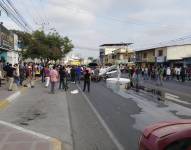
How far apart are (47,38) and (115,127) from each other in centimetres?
6493

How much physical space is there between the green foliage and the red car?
59921mm

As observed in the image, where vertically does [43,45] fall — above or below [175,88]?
above

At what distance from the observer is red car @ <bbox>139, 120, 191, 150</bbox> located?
17.5 feet

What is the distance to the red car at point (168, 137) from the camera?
532 centimetres

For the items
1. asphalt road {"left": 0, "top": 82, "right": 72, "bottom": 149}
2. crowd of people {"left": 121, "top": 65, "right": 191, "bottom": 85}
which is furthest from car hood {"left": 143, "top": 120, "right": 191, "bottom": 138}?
crowd of people {"left": 121, "top": 65, "right": 191, "bottom": 85}

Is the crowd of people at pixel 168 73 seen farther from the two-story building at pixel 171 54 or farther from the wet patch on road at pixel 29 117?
the wet patch on road at pixel 29 117

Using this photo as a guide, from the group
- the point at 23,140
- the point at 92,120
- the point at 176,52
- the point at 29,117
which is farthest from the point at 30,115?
the point at 176,52

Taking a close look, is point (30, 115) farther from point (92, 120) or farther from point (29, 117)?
point (92, 120)

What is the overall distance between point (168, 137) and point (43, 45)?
223 ft

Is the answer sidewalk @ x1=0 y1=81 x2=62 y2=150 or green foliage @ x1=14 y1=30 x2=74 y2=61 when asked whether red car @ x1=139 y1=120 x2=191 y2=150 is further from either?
green foliage @ x1=14 y1=30 x2=74 y2=61

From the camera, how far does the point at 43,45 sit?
238 ft

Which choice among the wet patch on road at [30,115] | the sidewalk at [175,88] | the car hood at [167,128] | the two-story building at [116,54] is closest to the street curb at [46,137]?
the wet patch on road at [30,115]

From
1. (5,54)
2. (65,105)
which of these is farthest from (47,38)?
(65,105)

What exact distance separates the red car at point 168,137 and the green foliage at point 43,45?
197 feet
